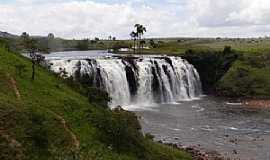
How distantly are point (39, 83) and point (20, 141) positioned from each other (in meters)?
12.3

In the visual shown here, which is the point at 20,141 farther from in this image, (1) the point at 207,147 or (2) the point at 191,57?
(2) the point at 191,57

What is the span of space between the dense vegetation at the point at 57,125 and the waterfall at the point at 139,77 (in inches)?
1071

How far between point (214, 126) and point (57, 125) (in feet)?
99.9

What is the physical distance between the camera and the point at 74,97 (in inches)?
1500

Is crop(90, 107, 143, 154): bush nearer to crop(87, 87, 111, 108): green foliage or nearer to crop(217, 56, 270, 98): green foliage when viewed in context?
crop(87, 87, 111, 108): green foliage

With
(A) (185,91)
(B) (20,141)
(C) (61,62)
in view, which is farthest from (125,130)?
(A) (185,91)

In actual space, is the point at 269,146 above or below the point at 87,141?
below

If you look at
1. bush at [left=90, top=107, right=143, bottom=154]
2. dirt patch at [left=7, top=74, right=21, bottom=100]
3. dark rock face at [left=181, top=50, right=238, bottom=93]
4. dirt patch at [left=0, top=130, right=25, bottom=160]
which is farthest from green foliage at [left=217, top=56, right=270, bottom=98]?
dirt patch at [left=0, top=130, right=25, bottom=160]

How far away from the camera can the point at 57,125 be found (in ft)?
97.8

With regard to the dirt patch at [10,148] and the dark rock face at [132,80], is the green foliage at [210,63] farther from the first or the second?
the dirt patch at [10,148]

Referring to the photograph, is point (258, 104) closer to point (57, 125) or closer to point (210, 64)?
point (210, 64)

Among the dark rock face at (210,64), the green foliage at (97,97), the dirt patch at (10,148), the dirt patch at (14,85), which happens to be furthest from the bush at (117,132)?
the dark rock face at (210,64)

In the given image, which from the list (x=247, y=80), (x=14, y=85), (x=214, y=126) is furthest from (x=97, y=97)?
(x=247, y=80)

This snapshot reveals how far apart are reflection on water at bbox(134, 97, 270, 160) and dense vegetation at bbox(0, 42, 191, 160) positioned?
8.41 m
